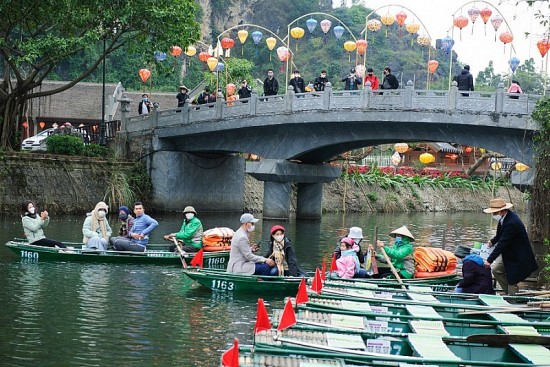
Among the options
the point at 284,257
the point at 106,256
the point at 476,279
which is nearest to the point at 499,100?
the point at 106,256

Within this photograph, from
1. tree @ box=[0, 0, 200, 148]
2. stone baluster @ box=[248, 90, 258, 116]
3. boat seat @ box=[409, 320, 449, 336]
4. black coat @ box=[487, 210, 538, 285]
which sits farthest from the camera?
stone baluster @ box=[248, 90, 258, 116]

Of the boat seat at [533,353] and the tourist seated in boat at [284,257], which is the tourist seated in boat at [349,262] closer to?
the tourist seated in boat at [284,257]

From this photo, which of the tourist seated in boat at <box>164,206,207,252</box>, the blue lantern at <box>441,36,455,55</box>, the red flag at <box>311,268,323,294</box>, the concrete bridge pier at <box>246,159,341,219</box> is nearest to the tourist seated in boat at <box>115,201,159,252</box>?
the tourist seated in boat at <box>164,206,207,252</box>

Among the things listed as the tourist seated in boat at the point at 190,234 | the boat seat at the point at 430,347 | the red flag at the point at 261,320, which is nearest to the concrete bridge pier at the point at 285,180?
the tourist seated in boat at the point at 190,234

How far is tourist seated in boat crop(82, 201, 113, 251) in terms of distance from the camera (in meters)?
24.6

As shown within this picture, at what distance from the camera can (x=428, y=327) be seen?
45.2 ft

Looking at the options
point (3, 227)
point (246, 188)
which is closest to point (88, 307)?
point (3, 227)

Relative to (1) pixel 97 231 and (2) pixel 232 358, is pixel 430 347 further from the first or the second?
(1) pixel 97 231

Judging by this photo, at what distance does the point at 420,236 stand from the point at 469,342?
25.0 m

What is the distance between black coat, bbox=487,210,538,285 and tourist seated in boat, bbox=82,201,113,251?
9.98m

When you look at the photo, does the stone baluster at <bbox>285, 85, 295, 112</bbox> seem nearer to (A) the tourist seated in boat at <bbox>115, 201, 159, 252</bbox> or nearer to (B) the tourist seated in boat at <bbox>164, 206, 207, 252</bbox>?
(B) the tourist seated in boat at <bbox>164, 206, 207, 252</bbox>

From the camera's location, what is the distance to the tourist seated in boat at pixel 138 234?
24.7 m

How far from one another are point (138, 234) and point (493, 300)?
10.9m

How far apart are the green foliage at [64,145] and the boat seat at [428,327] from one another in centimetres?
3005
